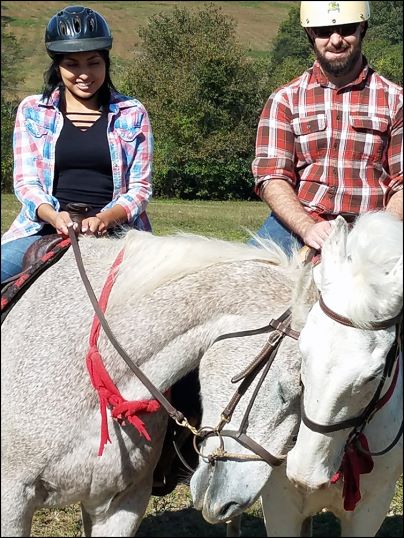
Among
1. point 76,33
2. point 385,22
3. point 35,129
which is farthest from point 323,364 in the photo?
point 385,22

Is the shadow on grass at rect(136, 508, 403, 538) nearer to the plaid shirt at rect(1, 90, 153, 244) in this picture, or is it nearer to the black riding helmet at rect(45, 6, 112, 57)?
the plaid shirt at rect(1, 90, 153, 244)

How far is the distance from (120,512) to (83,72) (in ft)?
8.24

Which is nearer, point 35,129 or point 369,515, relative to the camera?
point 369,515

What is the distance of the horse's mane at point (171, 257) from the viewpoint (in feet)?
12.1

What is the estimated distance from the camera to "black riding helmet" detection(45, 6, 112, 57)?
168 inches

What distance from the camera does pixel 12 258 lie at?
14.0 feet

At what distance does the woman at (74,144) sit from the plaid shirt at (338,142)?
87 centimetres

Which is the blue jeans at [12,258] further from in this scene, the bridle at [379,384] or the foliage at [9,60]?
the foliage at [9,60]

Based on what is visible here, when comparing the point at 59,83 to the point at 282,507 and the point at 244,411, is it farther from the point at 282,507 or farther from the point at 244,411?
the point at 282,507

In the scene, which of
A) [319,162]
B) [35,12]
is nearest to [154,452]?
[319,162]

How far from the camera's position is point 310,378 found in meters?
3.02

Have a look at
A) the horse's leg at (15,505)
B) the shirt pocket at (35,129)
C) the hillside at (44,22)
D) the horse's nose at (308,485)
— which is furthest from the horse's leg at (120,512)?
the hillside at (44,22)

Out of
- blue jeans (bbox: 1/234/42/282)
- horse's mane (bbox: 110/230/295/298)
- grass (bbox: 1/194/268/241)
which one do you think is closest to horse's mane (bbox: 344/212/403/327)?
horse's mane (bbox: 110/230/295/298)

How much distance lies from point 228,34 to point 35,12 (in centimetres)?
409
